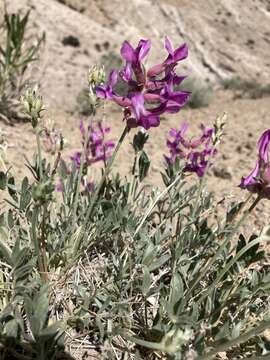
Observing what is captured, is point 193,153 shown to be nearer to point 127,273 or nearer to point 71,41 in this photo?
point 127,273

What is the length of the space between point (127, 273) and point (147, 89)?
2.50 feet

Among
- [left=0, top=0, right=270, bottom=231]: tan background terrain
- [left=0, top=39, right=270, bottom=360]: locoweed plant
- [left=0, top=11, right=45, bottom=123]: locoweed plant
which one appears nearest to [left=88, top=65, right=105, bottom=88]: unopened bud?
[left=0, top=39, right=270, bottom=360]: locoweed plant

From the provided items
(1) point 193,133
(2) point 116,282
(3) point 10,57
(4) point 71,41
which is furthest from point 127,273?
(4) point 71,41

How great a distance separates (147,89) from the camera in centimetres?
165

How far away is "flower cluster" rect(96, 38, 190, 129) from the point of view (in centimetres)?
156

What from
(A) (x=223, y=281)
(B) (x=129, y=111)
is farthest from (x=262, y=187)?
(A) (x=223, y=281)

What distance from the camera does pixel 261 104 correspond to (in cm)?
718

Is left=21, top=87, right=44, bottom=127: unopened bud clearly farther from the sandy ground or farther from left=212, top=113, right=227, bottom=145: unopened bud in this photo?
the sandy ground

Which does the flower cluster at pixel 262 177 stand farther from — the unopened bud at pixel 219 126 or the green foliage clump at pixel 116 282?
the unopened bud at pixel 219 126

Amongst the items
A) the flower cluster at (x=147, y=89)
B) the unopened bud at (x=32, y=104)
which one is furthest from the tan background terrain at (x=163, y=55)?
the unopened bud at (x=32, y=104)

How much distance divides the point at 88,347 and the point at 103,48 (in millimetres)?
6566

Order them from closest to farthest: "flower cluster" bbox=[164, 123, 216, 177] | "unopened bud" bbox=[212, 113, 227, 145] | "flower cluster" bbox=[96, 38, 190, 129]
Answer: "flower cluster" bbox=[96, 38, 190, 129] < "unopened bud" bbox=[212, 113, 227, 145] < "flower cluster" bbox=[164, 123, 216, 177]

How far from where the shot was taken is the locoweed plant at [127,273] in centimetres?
148

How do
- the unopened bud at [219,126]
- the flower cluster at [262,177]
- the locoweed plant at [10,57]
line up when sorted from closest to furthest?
the flower cluster at [262,177]
the unopened bud at [219,126]
the locoweed plant at [10,57]
